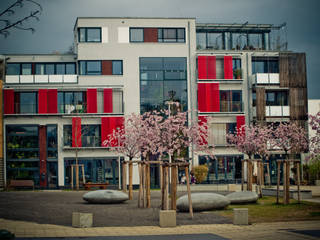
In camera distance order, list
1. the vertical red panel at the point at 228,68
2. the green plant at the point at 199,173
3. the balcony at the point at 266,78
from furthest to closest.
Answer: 1. the vertical red panel at the point at 228,68
2. the balcony at the point at 266,78
3. the green plant at the point at 199,173

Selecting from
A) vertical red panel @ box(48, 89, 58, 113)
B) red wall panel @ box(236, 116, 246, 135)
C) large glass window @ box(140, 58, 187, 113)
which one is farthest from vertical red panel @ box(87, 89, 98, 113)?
red wall panel @ box(236, 116, 246, 135)

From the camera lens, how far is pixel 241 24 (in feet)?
200

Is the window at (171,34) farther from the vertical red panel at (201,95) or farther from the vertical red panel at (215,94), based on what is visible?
the vertical red panel at (215,94)

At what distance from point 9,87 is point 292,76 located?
1224 inches

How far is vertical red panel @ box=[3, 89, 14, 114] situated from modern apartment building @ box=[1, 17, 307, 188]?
0.11m

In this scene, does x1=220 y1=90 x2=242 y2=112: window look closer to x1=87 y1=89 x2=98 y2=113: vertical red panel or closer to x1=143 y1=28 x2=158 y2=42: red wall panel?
x1=143 y1=28 x2=158 y2=42: red wall panel

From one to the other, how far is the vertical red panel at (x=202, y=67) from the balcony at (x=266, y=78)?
18.3ft

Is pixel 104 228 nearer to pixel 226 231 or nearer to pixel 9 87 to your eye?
pixel 226 231

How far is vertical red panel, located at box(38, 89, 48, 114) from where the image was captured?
5619cm

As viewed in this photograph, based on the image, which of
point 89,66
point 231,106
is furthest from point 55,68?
point 231,106

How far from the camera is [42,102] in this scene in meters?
56.2

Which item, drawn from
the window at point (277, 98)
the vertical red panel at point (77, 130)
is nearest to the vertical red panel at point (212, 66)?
the window at point (277, 98)

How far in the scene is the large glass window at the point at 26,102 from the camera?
56.3 m

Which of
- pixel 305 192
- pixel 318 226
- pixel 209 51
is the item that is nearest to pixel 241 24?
pixel 209 51
